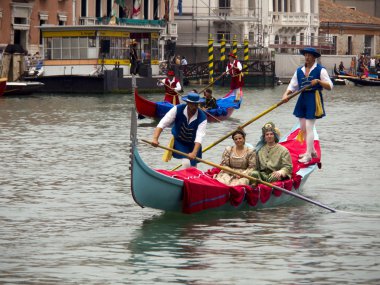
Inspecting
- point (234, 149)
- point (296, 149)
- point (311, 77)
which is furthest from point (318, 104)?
point (234, 149)

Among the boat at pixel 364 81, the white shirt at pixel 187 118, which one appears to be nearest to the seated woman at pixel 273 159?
the white shirt at pixel 187 118

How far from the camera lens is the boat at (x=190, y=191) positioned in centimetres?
1217

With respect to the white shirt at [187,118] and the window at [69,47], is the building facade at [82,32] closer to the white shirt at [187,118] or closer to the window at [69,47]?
the window at [69,47]

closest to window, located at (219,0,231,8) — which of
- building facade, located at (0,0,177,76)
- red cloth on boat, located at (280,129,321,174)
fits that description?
building facade, located at (0,0,177,76)

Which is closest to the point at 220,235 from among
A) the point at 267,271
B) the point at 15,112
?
the point at 267,271

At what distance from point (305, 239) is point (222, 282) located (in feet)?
7.17

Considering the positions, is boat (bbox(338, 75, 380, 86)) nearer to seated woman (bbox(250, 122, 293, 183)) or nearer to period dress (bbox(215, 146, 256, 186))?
seated woman (bbox(250, 122, 293, 183))

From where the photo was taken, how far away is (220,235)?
1211 cm

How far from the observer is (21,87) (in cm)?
3631

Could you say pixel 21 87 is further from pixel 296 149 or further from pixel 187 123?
pixel 187 123

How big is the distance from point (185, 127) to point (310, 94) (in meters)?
2.69

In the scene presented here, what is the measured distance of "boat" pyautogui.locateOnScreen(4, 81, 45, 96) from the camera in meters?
36.0

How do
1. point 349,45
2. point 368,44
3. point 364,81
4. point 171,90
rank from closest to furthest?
point 171,90 → point 364,81 → point 349,45 → point 368,44

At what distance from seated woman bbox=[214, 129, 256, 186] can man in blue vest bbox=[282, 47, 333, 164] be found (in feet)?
5.65
